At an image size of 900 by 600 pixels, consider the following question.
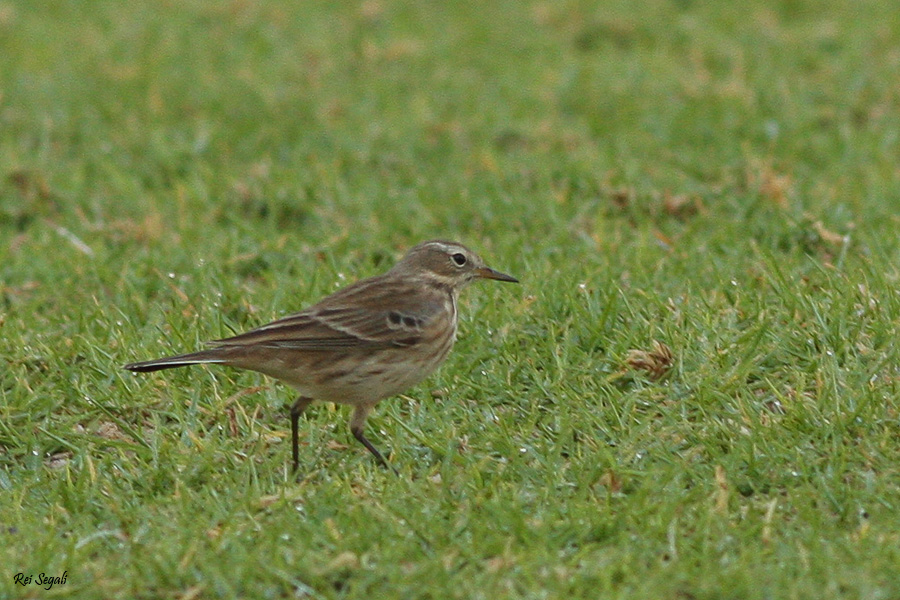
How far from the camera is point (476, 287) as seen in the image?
790 centimetres

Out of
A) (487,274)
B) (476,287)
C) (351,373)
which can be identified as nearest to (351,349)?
(351,373)

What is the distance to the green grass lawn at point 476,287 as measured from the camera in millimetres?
5328

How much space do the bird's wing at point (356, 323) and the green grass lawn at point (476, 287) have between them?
0.50m

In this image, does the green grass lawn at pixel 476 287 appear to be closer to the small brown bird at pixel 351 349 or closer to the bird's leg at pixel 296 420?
the bird's leg at pixel 296 420

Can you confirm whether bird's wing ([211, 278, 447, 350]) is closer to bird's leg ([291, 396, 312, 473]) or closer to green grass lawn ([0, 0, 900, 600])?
bird's leg ([291, 396, 312, 473])

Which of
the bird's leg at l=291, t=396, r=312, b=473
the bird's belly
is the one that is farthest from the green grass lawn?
the bird's belly

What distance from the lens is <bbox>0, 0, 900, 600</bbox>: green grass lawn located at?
17.5ft

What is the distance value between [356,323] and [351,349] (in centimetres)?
17

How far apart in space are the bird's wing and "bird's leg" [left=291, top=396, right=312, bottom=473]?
304mm

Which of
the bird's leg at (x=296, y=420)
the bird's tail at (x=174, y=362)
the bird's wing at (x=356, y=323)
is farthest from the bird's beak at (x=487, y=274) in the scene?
the bird's tail at (x=174, y=362)

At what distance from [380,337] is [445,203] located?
3.47 m

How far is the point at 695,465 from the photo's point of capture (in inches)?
232

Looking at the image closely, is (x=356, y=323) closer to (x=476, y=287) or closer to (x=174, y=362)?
(x=174, y=362)

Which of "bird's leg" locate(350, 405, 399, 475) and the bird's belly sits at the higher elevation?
the bird's belly
